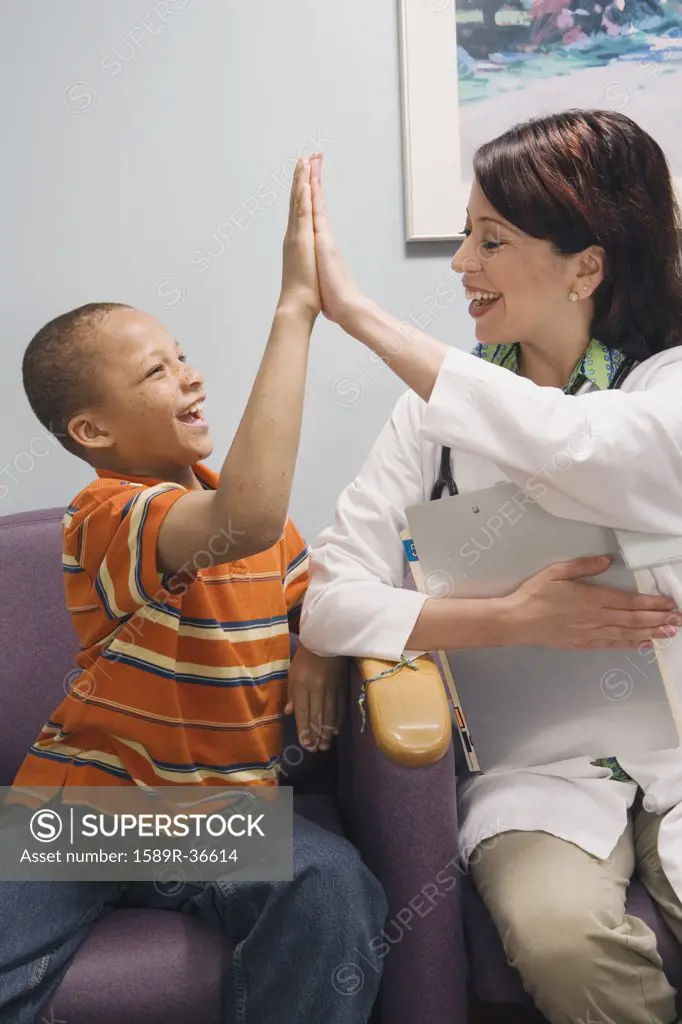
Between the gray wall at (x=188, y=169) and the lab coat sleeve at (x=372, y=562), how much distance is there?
19.0 inches

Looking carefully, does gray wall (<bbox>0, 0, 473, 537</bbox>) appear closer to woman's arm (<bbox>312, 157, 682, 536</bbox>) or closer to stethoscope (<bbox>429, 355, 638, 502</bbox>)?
stethoscope (<bbox>429, 355, 638, 502</bbox>)

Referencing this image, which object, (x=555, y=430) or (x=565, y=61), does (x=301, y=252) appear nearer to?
(x=555, y=430)

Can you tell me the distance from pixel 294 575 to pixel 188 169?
857 millimetres

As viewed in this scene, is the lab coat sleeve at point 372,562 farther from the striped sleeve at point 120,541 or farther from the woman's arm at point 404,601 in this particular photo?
the striped sleeve at point 120,541

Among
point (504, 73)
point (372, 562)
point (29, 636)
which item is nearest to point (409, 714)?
point (372, 562)

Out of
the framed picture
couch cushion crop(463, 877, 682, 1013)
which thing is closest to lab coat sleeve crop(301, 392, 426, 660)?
couch cushion crop(463, 877, 682, 1013)

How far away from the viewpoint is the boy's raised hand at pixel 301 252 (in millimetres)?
1248


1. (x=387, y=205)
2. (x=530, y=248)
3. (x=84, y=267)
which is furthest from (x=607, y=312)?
(x=84, y=267)

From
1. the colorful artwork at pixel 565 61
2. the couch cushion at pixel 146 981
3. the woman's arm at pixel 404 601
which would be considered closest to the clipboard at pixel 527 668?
the woman's arm at pixel 404 601

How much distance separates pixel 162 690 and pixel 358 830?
0.33 meters

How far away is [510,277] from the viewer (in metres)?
1.42

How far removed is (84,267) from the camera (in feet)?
6.20

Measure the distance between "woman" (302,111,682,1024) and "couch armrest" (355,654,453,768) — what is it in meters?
0.05

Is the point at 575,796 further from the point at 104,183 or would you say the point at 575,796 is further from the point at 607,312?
the point at 104,183
